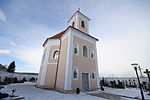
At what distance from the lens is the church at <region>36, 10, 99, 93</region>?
34.8 ft

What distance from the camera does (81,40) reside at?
43.8 feet

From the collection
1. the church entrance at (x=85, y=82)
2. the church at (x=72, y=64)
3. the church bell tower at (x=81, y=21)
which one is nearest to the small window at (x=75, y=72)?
the church at (x=72, y=64)

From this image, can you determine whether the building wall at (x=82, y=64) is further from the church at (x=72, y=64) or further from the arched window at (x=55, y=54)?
the arched window at (x=55, y=54)

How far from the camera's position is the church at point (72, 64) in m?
10.6

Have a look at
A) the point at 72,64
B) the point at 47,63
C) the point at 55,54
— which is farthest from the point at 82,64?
the point at 47,63

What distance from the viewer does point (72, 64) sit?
10961 millimetres

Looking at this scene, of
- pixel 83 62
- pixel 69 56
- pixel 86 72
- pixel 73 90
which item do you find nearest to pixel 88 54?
pixel 83 62

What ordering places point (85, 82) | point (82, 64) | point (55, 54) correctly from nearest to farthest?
point (85, 82)
point (82, 64)
point (55, 54)

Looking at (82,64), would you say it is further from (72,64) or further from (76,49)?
(76,49)

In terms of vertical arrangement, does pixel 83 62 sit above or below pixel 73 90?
above

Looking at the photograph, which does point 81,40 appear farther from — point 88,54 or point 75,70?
point 75,70

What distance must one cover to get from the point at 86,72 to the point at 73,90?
316 centimetres

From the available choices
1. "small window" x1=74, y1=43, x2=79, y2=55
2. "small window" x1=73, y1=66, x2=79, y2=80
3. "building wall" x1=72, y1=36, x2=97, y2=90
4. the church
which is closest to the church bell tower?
the church

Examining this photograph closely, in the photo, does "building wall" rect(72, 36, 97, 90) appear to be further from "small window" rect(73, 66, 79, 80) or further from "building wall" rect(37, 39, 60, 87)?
"building wall" rect(37, 39, 60, 87)
